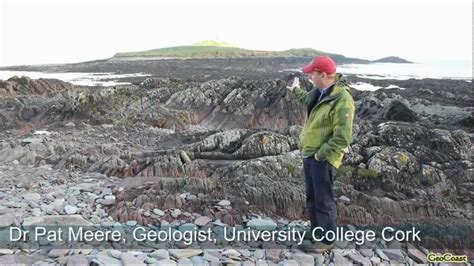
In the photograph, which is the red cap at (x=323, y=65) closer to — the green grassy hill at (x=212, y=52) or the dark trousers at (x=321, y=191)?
the dark trousers at (x=321, y=191)

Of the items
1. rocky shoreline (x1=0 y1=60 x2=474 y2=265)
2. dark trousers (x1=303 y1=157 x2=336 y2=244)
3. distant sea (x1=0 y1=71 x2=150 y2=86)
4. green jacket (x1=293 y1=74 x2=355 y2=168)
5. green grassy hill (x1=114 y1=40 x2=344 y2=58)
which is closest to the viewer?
green jacket (x1=293 y1=74 x2=355 y2=168)

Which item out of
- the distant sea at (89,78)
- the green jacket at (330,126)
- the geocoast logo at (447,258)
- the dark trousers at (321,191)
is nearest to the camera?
the green jacket at (330,126)

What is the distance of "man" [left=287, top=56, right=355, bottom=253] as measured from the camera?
15.1ft

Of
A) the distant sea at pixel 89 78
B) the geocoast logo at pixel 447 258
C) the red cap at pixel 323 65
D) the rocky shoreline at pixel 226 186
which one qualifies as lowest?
the geocoast logo at pixel 447 258

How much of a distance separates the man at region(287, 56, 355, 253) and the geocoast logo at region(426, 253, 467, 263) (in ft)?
5.30

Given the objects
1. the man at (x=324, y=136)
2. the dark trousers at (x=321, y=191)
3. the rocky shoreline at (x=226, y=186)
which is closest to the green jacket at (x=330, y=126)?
the man at (x=324, y=136)

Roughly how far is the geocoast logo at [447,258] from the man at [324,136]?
1614 millimetres

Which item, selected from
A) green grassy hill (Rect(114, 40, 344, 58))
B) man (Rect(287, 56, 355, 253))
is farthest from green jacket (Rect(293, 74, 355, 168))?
green grassy hill (Rect(114, 40, 344, 58))

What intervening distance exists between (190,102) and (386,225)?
13.7 meters

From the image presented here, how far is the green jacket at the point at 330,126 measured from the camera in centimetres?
457

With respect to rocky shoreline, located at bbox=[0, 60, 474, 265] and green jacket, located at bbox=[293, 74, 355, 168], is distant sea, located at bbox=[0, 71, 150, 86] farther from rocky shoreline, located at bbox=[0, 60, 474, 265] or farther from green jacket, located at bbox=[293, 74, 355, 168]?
green jacket, located at bbox=[293, 74, 355, 168]

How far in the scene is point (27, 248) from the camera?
5.19 meters

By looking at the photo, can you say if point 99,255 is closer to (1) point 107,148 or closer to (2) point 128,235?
(2) point 128,235

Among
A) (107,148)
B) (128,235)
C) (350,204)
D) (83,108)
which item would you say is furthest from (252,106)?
(128,235)
